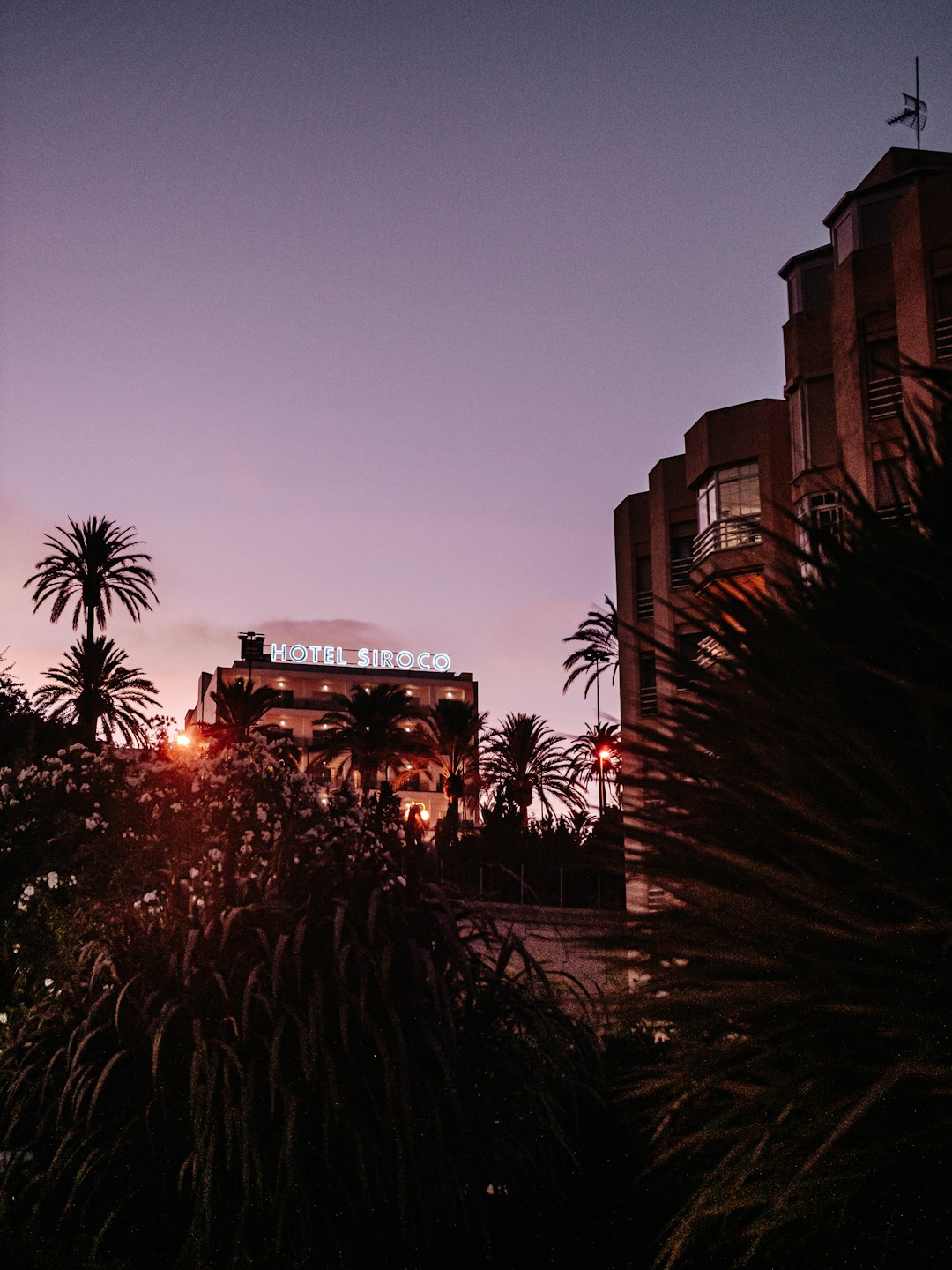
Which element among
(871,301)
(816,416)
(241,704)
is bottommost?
(241,704)

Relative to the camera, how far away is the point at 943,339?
74.2 feet

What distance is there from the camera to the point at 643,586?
36719 millimetres

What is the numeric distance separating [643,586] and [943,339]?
15207 millimetres

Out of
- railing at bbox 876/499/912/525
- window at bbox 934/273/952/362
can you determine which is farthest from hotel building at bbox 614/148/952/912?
railing at bbox 876/499/912/525

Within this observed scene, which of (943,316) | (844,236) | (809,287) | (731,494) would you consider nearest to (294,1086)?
(943,316)

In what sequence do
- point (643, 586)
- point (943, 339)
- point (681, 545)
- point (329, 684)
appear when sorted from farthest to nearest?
1. point (329, 684)
2. point (643, 586)
3. point (681, 545)
4. point (943, 339)

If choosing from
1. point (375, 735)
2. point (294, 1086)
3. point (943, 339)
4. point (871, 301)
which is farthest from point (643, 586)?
point (294, 1086)

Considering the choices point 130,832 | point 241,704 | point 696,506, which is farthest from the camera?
point 241,704

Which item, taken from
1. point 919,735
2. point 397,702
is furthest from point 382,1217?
point 397,702

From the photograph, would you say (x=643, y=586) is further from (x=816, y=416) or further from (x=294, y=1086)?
(x=294, y=1086)

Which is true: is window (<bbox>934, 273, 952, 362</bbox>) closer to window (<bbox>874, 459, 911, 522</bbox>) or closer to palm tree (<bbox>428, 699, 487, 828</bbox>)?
window (<bbox>874, 459, 911, 522</bbox>)

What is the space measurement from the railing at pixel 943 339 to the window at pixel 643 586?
1408 centimetres

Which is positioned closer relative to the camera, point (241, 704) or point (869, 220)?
point (869, 220)

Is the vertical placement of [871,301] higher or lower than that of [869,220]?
lower
